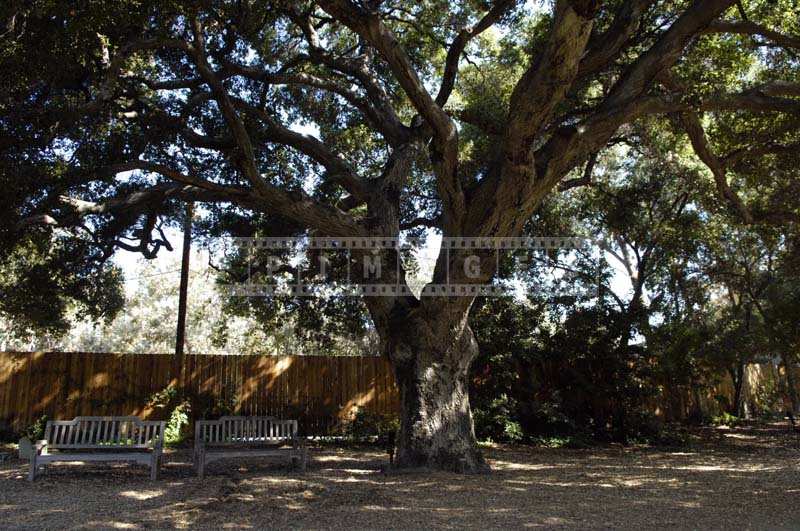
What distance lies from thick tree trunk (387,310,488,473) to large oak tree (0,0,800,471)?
3 cm

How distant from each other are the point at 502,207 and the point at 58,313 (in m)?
11.2

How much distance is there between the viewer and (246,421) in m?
9.58

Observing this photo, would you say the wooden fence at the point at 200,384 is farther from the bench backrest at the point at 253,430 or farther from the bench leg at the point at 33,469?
the bench leg at the point at 33,469

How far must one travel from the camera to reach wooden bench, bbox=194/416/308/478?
27.5 ft

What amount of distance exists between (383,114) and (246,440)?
613cm

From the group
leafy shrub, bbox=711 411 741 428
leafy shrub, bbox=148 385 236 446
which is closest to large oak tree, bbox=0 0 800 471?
leafy shrub, bbox=148 385 236 446

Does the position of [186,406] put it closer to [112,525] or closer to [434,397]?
[434,397]

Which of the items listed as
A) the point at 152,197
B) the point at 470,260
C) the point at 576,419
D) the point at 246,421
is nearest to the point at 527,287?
the point at 576,419

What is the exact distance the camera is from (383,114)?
11.3 meters

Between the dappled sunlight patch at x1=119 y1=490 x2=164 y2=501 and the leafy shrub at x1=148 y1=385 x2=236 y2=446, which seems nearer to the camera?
the dappled sunlight patch at x1=119 y1=490 x2=164 y2=501

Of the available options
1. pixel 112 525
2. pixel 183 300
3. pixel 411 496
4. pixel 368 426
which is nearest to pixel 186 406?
pixel 183 300

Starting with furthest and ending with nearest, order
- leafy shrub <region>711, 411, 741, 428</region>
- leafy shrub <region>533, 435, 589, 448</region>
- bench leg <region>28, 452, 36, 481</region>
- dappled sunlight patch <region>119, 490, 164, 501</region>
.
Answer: leafy shrub <region>711, 411, 741, 428</region>
leafy shrub <region>533, 435, 589, 448</region>
bench leg <region>28, 452, 36, 481</region>
dappled sunlight patch <region>119, 490, 164, 501</region>

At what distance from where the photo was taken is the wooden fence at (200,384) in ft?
43.3
